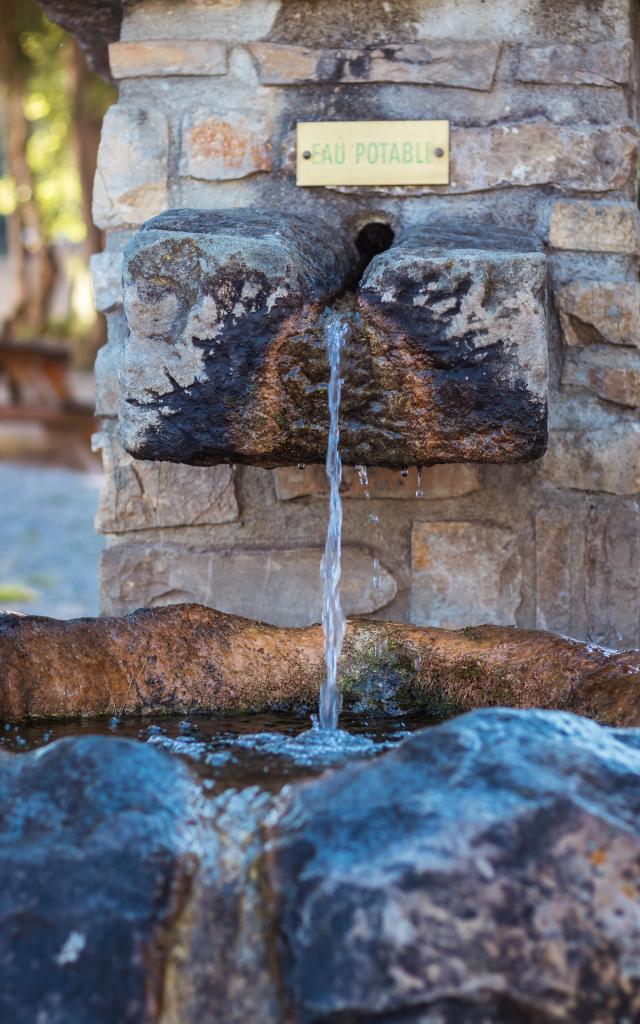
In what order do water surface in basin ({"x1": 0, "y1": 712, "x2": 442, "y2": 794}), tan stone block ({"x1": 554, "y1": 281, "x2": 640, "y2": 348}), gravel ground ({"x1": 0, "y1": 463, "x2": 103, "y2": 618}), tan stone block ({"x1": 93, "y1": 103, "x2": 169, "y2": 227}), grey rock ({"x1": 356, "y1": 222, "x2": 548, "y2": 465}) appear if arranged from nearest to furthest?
water surface in basin ({"x1": 0, "y1": 712, "x2": 442, "y2": 794})
grey rock ({"x1": 356, "y1": 222, "x2": 548, "y2": 465})
tan stone block ({"x1": 554, "y1": 281, "x2": 640, "y2": 348})
tan stone block ({"x1": 93, "y1": 103, "x2": 169, "y2": 227})
gravel ground ({"x1": 0, "y1": 463, "x2": 103, "y2": 618})

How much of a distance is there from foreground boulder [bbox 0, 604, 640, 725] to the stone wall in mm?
559

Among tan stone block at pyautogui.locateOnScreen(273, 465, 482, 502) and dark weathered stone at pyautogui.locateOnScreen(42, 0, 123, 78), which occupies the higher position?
dark weathered stone at pyautogui.locateOnScreen(42, 0, 123, 78)

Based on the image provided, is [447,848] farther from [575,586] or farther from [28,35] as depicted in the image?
[28,35]

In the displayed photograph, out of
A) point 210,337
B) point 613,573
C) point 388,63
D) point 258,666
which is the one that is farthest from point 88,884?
point 388,63

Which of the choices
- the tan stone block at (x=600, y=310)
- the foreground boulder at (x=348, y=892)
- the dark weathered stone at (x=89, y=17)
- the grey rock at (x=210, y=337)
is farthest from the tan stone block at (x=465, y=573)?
the dark weathered stone at (x=89, y=17)

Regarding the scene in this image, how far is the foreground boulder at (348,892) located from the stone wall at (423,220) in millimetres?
1276

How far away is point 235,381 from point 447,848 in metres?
1.11

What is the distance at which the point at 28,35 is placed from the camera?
11.1 meters

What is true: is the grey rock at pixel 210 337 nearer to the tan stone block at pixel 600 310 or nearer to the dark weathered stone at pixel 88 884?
the tan stone block at pixel 600 310

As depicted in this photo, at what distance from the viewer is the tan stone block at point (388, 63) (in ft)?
8.30

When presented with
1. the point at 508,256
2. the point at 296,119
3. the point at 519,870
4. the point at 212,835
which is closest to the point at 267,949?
Result: the point at 212,835

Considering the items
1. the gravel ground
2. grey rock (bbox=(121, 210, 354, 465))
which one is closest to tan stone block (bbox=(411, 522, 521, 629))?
grey rock (bbox=(121, 210, 354, 465))

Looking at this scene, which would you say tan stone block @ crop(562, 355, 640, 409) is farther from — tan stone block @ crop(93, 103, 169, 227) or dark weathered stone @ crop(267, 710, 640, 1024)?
dark weathered stone @ crop(267, 710, 640, 1024)

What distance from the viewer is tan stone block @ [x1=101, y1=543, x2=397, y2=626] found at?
2664 mm
